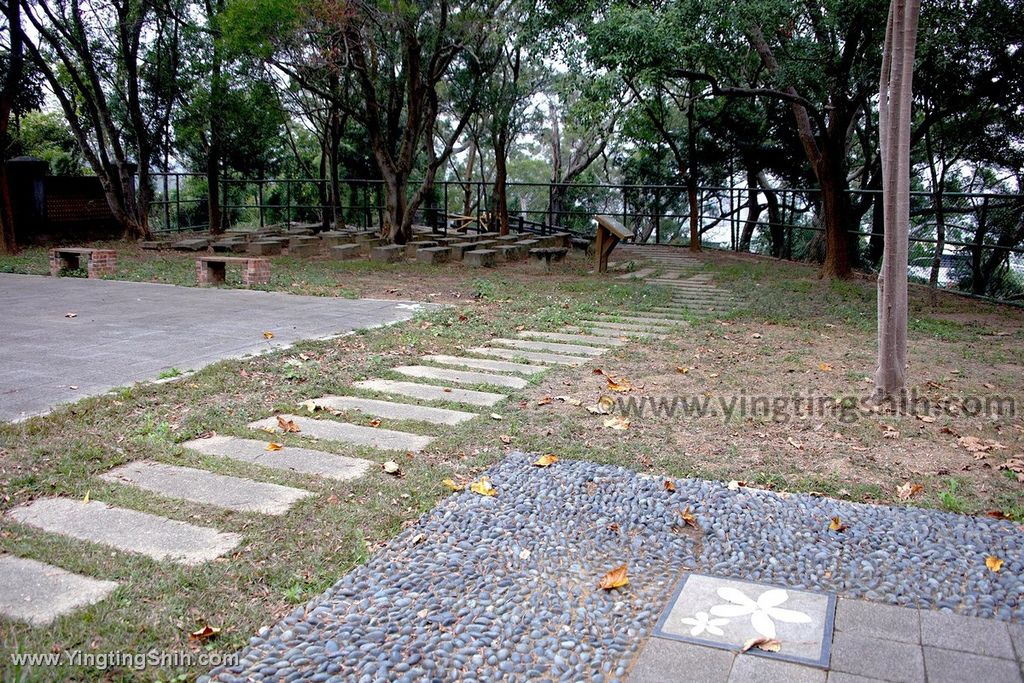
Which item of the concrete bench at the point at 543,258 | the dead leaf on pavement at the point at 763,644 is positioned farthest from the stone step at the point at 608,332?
the concrete bench at the point at 543,258

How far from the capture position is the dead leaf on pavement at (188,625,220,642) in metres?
2.11

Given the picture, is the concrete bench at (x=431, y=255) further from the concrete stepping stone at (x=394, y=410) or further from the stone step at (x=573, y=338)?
the concrete stepping stone at (x=394, y=410)

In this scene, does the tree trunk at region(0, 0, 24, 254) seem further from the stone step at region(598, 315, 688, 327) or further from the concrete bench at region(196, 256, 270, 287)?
the stone step at region(598, 315, 688, 327)

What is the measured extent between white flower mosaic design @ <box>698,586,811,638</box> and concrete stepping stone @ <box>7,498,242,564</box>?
156 centimetres

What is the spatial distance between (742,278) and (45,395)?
29.6 ft

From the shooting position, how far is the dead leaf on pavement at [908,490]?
3.13 m

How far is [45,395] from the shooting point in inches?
168

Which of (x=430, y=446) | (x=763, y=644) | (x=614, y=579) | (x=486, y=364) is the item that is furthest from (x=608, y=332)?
(x=763, y=644)

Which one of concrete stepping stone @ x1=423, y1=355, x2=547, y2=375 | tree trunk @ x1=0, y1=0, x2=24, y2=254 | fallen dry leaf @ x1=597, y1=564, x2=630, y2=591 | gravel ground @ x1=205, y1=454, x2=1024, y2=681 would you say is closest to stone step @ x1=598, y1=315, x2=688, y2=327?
concrete stepping stone @ x1=423, y1=355, x2=547, y2=375

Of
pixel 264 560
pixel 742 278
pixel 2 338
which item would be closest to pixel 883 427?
pixel 264 560

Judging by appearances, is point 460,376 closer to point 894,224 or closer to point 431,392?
point 431,392

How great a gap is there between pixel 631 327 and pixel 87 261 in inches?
291

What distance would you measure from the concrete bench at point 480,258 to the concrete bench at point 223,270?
3654 millimetres

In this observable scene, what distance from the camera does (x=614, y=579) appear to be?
2482mm
